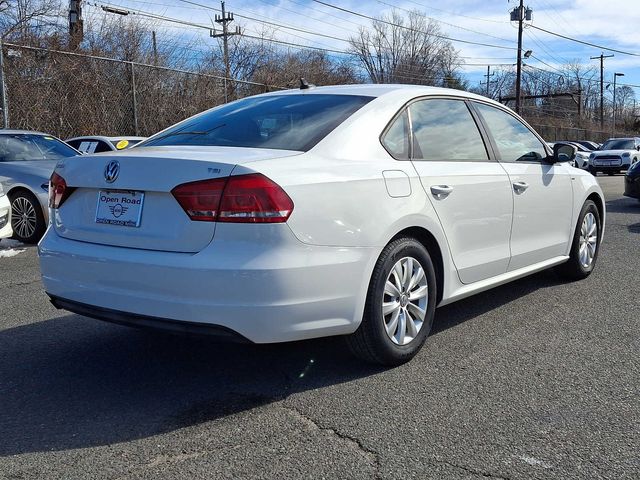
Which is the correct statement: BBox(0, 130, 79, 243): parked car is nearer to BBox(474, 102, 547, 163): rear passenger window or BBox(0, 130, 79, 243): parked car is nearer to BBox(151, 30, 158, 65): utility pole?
BBox(474, 102, 547, 163): rear passenger window

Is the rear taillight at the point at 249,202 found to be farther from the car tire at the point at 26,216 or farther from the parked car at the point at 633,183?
the parked car at the point at 633,183

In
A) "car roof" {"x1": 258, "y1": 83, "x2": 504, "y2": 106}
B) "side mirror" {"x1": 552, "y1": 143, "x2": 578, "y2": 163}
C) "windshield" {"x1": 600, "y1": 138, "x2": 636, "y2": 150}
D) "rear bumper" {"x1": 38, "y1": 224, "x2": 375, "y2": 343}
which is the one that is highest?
"windshield" {"x1": 600, "y1": 138, "x2": 636, "y2": 150}

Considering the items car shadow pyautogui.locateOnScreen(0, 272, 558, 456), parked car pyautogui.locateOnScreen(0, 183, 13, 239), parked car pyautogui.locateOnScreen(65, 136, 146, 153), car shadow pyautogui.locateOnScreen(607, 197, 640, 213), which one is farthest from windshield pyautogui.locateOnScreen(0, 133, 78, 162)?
car shadow pyautogui.locateOnScreen(607, 197, 640, 213)

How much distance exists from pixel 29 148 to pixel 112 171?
679cm

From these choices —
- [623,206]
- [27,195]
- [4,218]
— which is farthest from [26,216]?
[623,206]

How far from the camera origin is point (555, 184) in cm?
532

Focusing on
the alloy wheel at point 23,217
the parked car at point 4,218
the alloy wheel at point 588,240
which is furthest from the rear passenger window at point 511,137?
the alloy wheel at point 23,217

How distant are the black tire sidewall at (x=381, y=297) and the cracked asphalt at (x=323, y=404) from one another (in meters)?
0.12

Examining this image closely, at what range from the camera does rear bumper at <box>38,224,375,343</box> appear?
3.06m

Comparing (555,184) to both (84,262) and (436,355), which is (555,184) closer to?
(436,355)

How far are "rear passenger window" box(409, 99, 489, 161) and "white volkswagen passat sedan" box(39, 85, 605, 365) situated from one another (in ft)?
0.04

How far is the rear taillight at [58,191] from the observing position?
12.0 feet

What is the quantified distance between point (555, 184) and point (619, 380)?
2111 millimetres

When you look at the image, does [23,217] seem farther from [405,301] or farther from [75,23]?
[75,23]
